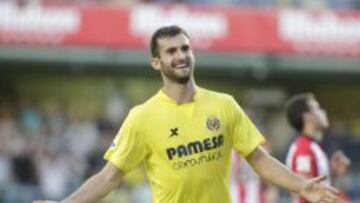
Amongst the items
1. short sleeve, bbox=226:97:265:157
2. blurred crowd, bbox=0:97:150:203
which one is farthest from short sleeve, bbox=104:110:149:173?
blurred crowd, bbox=0:97:150:203

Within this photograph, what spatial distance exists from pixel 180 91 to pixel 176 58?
30cm

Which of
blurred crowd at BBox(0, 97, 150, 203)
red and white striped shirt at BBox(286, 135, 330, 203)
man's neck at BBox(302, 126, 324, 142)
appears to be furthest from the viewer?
blurred crowd at BBox(0, 97, 150, 203)

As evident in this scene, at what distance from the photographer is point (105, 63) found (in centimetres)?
2219

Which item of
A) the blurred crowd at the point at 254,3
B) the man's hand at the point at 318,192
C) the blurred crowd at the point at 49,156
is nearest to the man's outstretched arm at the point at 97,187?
the man's hand at the point at 318,192

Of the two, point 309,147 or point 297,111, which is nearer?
point 309,147

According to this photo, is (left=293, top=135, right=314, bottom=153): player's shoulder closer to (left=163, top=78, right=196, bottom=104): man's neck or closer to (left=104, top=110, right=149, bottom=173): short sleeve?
(left=163, top=78, right=196, bottom=104): man's neck

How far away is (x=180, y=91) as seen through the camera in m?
8.65

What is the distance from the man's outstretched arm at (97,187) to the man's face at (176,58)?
743 mm

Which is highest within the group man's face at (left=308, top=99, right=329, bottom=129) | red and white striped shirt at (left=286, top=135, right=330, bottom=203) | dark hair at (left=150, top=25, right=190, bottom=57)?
dark hair at (left=150, top=25, right=190, bottom=57)

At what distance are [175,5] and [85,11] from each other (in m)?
1.55

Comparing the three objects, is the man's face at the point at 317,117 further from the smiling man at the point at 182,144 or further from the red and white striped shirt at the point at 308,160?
the smiling man at the point at 182,144

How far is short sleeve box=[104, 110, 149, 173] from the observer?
8.62 metres

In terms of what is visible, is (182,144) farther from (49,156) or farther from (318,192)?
(49,156)

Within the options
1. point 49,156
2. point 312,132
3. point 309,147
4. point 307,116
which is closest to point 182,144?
point 309,147
